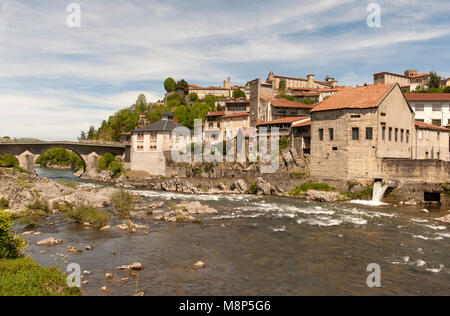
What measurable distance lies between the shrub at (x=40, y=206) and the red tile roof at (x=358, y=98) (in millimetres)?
32756

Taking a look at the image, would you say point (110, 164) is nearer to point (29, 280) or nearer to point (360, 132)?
point (360, 132)

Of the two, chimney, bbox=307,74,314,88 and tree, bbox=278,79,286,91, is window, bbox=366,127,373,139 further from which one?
chimney, bbox=307,74,314,88

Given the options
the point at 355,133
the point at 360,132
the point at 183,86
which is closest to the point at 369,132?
the point at 360,132

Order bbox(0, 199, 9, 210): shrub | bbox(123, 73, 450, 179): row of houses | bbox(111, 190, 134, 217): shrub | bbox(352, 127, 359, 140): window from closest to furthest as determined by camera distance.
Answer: bbox(111, 190, 134, 217): shrub → bbox(0, 199, 9, 210): shrub → bbox(123, 73, 450, 179): row of houses → bbox(352, 127, 359, 140): window

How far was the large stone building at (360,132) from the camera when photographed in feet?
127

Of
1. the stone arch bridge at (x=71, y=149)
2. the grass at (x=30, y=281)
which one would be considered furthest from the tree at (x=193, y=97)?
the grass at (x=30, y=281)

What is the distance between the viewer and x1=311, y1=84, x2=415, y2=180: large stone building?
3872 cm

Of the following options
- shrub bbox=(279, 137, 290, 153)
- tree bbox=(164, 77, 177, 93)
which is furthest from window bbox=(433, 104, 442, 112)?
tree bbox=(164, 77, 177, 93)

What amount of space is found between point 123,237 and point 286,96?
68041mm

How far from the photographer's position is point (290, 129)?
51.2m

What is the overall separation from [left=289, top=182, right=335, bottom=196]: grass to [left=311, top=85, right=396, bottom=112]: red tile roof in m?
9.53

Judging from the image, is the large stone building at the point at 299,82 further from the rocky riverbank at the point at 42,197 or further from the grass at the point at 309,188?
the rocky riverbank at the point at 42,197
